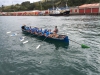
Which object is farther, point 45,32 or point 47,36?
point 45,32

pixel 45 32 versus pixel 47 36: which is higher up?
pixel 45 32

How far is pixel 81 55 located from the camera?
22.9 metres

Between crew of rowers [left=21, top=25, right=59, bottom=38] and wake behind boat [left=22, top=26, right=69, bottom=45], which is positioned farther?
crew of rowers [left=21, top=25, right=59, bottom=38]

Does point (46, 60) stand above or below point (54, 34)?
below

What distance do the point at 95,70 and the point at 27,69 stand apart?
8249mm

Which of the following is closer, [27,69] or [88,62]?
[27,69]

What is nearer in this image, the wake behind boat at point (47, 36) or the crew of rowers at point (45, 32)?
the wake behind boat at point (47, 36)

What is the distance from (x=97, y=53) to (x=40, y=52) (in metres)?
9.11

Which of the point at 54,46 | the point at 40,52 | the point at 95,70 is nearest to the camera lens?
the point at 95,70

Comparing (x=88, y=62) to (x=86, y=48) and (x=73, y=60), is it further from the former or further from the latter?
(x=86, y=48)

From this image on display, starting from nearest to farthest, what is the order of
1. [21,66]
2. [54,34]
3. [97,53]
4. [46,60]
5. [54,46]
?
[21,66], [46,60], [97,53], [54,46], [54,34]

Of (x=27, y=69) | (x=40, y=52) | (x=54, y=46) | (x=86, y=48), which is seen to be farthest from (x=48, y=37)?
(x=27, y=69)

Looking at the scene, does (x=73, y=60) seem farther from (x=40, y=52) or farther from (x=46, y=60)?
(x=40, y=52)

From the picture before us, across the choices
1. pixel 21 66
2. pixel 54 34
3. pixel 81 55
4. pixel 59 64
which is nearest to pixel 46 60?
pixel 59 64
